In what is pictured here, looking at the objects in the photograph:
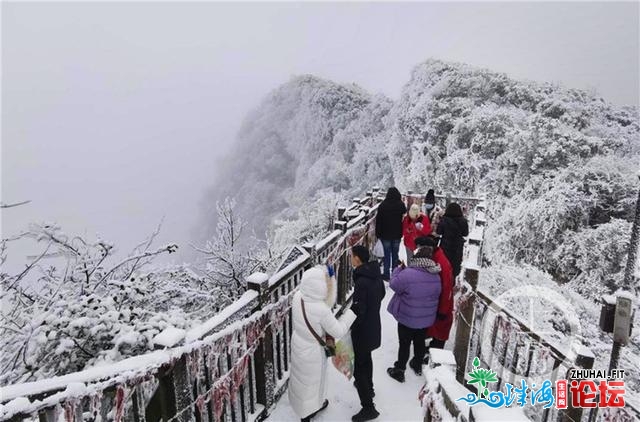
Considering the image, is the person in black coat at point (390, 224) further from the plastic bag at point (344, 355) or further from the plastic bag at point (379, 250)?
the plastic bag at point (344, 355)

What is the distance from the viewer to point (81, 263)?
571 centimetres

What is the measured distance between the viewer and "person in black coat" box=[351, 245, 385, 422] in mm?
3646

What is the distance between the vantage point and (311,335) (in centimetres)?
345

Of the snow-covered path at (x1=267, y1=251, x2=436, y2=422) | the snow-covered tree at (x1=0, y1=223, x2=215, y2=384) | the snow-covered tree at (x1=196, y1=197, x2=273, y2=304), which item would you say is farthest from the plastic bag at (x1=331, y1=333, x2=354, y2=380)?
the snow-covered tree at (x1=196, y1=197, x2=273, y2=304)

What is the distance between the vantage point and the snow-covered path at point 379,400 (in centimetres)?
410

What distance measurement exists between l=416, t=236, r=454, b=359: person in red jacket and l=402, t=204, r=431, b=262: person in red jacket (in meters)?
1.92

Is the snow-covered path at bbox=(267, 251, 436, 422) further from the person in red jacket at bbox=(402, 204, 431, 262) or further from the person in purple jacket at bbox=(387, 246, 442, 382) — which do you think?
the person in red jacket at bbox=(402, 204, 431, 262)

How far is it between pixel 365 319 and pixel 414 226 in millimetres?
3146

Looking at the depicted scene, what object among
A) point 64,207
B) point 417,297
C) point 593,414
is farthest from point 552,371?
point 64,207

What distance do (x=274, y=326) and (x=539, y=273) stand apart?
10.4 meters

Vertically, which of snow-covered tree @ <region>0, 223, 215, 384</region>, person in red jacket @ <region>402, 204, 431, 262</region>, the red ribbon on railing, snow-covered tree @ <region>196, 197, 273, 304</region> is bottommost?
snow-covered tree @ <region>196, 197, 273, 304</region>

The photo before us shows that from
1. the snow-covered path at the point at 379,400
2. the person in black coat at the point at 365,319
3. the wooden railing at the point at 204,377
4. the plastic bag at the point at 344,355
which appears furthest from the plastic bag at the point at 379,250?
the plastic bag at the point at 344,355

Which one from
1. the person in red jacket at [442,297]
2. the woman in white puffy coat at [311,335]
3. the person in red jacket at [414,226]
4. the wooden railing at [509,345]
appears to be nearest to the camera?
the wooden railing at [509,345]

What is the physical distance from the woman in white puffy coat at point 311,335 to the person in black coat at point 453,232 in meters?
2.78
